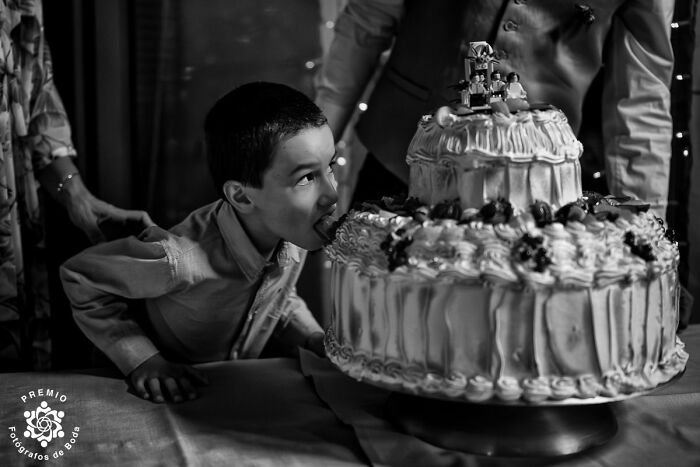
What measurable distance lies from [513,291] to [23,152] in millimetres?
1466

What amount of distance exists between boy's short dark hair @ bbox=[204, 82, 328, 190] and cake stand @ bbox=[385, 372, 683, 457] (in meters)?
0.58

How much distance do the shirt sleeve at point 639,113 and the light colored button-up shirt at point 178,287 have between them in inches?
32.0

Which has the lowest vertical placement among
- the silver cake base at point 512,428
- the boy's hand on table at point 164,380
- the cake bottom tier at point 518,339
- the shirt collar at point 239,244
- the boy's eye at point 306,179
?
the boy's hand on table at point 164,380

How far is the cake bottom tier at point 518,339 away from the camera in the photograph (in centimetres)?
114

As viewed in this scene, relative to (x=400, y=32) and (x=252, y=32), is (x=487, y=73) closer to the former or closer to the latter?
(x=400, y=32)

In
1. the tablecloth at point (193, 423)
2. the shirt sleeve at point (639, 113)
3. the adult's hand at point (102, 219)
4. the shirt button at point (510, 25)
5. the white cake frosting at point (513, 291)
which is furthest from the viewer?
the adult's hand at point (102, 219)

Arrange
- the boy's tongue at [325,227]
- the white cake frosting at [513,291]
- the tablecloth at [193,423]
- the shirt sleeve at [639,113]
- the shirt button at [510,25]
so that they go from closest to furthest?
1. the white cake frosting at [513,291]
2. the tablecloth at [193,423]
3. the boy's tongue at [325,227]
4. the shirt button at [510,25]
5. the shirt sleeve at [639,113]

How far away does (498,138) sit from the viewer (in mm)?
1226

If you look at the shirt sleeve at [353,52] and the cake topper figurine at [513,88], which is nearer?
the cake topper figurine at [513,88]

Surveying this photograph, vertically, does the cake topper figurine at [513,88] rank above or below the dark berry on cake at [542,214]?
above
